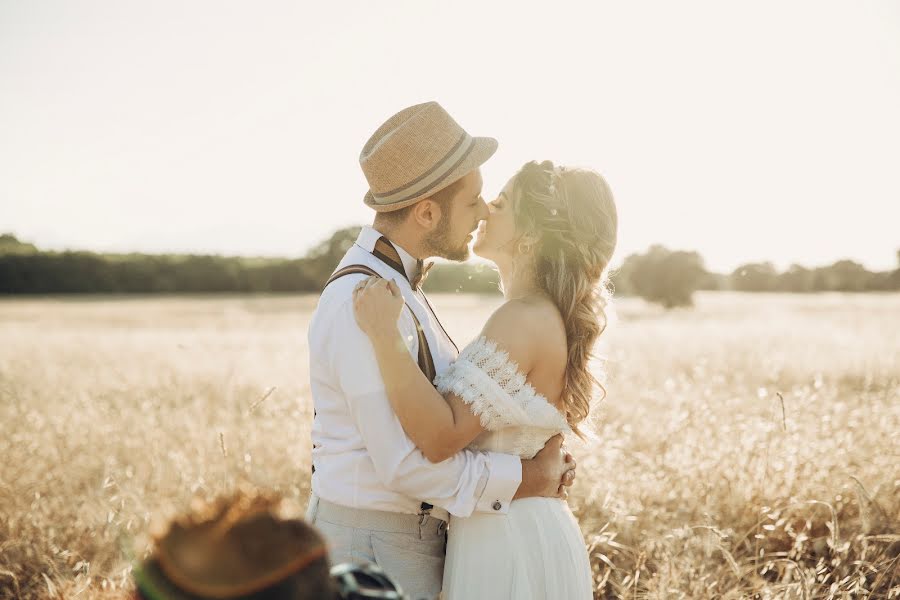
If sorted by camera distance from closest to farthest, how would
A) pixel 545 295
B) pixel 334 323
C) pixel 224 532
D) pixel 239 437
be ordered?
pixel 224 532
pixel 334 323
pixel 545 295
pixel 239 437

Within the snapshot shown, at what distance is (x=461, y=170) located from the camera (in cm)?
305

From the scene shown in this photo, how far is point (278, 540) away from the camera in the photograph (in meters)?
1.21

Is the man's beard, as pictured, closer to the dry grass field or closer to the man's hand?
the man's hand

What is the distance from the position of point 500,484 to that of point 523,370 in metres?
0.46

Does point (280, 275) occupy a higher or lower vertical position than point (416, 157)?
higher

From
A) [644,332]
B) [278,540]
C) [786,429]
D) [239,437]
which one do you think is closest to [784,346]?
[644,332]

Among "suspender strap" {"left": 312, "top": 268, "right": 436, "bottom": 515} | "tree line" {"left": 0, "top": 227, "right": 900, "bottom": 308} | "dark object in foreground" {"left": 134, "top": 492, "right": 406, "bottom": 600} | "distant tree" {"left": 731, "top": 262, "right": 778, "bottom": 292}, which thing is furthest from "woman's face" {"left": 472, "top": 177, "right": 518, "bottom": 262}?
"distant tree" {"left": 731, "top": 262, "right": 778, "bottom": 292}

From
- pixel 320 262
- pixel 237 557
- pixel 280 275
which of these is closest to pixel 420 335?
pixel 237 557

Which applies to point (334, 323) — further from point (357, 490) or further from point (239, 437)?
point (239, 437)

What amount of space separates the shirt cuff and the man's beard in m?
0.96

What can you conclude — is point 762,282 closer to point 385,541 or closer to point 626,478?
point 626,478

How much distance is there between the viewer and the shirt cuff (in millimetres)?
2699

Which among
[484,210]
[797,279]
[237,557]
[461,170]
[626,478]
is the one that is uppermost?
[797,279]

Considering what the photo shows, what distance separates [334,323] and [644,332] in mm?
14947
